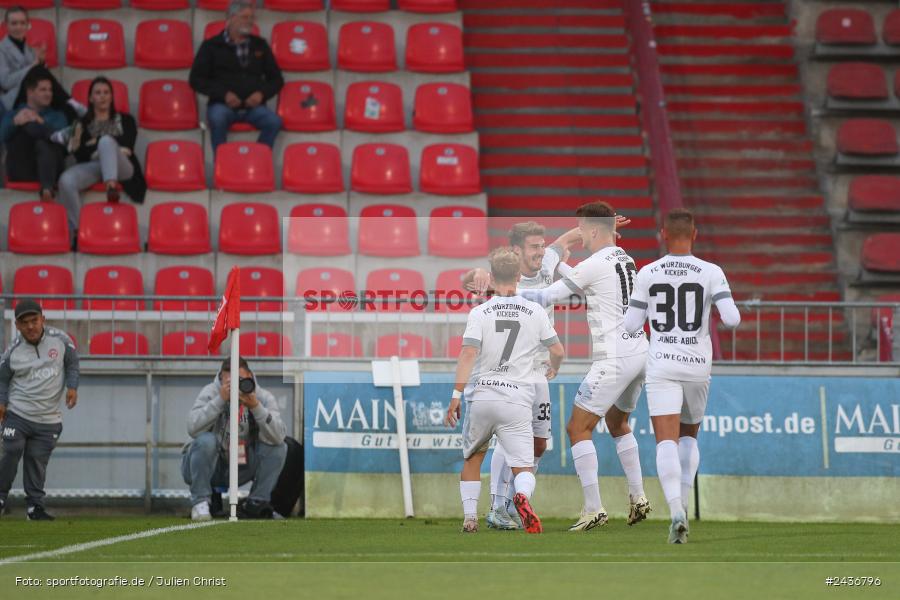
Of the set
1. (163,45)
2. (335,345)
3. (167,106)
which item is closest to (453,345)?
Answer: (335,345)

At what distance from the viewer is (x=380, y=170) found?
17.1 meters

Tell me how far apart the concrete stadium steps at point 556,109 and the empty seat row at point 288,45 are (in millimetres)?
988

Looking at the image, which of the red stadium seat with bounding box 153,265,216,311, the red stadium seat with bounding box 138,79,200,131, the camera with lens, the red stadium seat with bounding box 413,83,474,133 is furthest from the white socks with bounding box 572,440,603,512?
the red stadium seat with bounding box 138,79,200,131

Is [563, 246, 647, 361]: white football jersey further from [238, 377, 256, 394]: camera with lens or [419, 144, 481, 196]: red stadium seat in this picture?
[419, 144, 481, 196]: red stadium seat

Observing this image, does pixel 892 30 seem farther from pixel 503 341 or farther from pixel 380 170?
pixel 503 341

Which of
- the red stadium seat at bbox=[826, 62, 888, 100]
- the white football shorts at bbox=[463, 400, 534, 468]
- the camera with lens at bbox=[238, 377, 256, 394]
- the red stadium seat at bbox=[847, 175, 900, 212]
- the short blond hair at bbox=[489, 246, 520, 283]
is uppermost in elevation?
the red stadium seat at bbox=[826, 62, 888, 100]

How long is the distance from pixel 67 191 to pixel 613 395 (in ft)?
26.6

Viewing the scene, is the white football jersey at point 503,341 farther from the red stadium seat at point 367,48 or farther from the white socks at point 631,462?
the red stadium seat at point 367,48

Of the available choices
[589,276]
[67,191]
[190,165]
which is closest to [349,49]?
[190,165]

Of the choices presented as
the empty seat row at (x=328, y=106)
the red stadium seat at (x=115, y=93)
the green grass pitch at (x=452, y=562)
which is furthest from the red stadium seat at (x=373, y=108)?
the green grass pitch at (x=452, y=562)

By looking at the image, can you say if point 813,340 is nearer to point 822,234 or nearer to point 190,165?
point 822,234

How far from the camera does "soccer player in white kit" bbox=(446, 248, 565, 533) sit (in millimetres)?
9906

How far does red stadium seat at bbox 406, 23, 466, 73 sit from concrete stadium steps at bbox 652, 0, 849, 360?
2978mm

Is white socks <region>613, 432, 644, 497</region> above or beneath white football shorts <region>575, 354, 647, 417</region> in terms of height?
beneath
